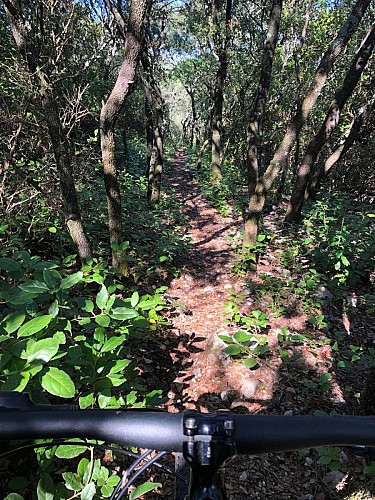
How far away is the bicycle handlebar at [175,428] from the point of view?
0.62 metres

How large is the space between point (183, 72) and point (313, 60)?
35.9 feet

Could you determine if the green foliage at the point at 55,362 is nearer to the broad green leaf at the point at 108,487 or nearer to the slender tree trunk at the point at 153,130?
the broad green leaf at the point at 108,487

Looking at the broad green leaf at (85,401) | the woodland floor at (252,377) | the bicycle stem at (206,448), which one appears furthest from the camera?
the woodland floor at (252,377)

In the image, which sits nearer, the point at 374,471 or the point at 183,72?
the point at 374,471

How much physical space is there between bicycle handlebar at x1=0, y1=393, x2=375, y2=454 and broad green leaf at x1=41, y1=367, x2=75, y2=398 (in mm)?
510

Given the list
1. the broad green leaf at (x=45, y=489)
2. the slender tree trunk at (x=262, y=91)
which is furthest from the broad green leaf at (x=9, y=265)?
the slender tree trunk at (x=262, y=91)

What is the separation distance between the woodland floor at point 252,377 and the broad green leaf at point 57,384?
156 cm

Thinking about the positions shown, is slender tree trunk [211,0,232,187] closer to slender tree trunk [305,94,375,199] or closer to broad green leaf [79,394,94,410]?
slender tree trunk [305,94,375,199]

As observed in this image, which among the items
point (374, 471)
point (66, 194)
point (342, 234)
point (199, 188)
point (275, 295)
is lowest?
point (374, 471)

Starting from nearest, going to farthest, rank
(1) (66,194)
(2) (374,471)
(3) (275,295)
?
(2) (374,471)
(1) (66,194)
(3) (275,295)

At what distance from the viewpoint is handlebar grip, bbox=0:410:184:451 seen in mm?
643

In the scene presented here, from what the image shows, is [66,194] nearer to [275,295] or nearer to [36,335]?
[36,335]

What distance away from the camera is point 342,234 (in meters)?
5.31

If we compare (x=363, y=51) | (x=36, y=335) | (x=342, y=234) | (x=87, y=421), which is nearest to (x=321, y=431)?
(x=87, y=421)
